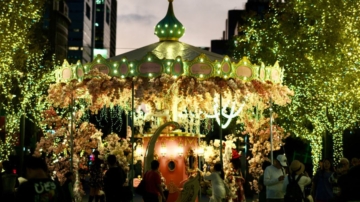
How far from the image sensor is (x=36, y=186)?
316 inches

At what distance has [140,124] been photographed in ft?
70.9

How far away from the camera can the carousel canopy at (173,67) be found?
17.9 m

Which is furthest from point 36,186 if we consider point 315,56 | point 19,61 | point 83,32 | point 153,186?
point 83,32

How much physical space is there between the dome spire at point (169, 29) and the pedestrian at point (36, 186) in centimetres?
1331

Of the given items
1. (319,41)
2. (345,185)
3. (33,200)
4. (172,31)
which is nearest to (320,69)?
(319,41)

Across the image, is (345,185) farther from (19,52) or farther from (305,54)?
(19,52)

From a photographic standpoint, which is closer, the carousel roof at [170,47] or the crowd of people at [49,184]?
the crowd of people at [49,184]

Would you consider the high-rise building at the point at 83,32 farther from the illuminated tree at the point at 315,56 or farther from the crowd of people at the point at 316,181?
the crowd of people at the point at 316,181

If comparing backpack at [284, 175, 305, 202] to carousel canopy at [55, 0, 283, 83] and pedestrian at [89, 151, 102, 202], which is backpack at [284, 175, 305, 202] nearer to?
carousel canopy at [55, 0, 283, 83]

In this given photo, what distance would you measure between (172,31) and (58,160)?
6.39 meters

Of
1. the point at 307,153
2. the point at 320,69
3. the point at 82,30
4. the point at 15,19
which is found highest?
the point at 82,30

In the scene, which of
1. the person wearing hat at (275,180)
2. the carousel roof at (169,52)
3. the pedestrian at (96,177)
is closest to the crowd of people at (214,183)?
the person wearing hat at (275,180)

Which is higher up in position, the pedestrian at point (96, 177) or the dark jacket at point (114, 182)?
the dark jacket at point (114, 182)

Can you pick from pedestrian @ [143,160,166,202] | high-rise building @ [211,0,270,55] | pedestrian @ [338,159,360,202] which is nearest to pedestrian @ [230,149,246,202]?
pedestrian @ [143,160,166,202]
